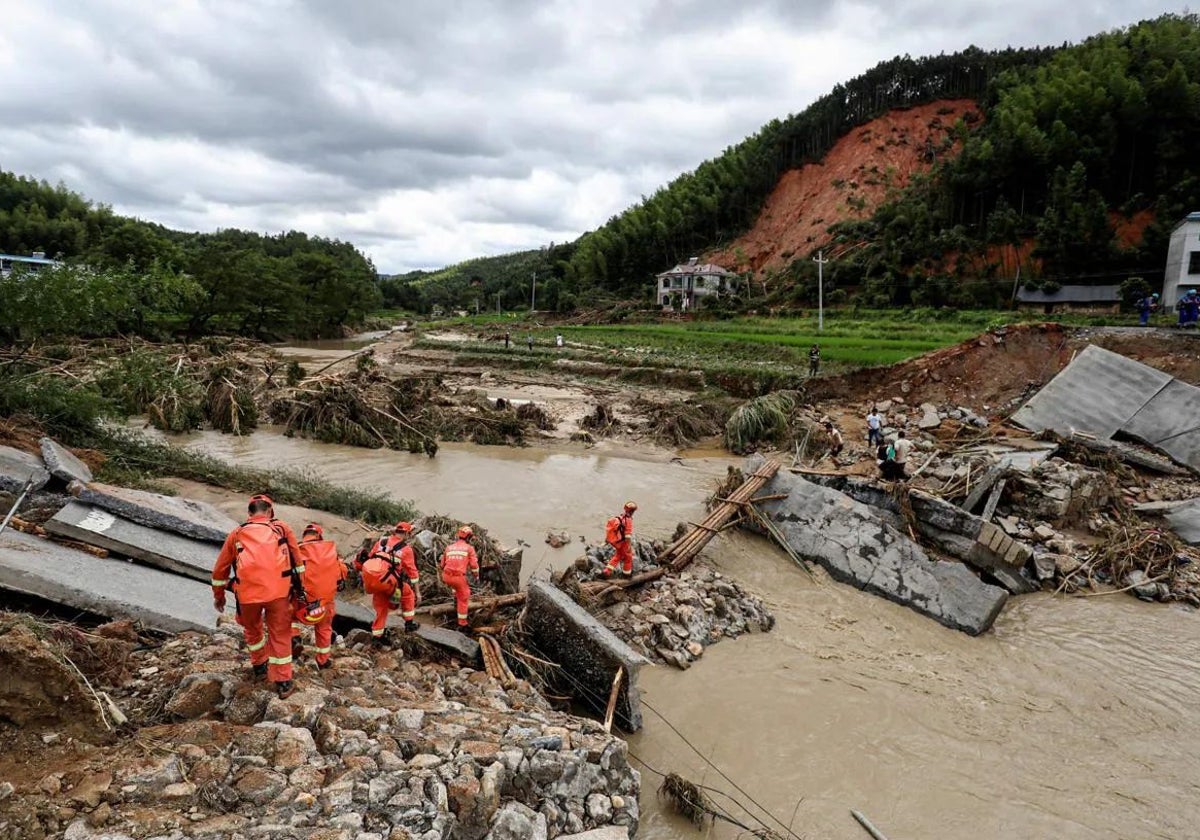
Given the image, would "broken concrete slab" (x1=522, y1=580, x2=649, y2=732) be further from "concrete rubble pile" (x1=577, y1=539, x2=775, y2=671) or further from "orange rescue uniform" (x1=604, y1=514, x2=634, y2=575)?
"orange rescue uniform" (x1=604, y1=514, x2=634, y2=575)

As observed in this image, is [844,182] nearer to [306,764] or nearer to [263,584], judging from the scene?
[263,584]

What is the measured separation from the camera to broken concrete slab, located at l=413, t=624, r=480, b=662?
607 cm

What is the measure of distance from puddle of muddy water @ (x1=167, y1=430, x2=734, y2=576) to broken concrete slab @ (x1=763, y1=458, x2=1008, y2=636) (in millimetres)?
2198

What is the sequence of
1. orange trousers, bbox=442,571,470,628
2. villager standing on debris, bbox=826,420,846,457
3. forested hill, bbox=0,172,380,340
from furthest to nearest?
villager standing on debris, bbox=826,420,846,457, forested hill, bbox=0,172,380,340, orange trousers, bbox=442,571,470,628

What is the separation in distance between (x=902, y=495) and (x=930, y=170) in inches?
2564

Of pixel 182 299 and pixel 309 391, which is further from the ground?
pixel 182 299

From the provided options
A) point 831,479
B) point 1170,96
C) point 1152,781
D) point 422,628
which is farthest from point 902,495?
point 1170,96

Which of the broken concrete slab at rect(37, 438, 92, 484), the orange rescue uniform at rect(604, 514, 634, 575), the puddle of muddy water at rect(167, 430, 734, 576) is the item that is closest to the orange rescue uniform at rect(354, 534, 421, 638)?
the orange rescue uniform at rect(604, 514, 634, 575)

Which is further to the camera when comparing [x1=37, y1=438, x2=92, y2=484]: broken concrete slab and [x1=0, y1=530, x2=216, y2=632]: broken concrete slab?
[x1=37, y1=438, x2=92, y2=484]: broken concrete slab

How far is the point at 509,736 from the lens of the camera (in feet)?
14.7

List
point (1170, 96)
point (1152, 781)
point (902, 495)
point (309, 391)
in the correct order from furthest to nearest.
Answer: point (1170, 96), point (309, 391), point (902, 495), point (1152, 781)

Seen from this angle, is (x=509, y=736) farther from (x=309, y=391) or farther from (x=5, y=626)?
(x=309, y=391)

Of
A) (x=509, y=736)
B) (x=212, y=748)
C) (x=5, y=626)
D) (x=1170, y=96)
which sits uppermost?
(x=1170, y=96)

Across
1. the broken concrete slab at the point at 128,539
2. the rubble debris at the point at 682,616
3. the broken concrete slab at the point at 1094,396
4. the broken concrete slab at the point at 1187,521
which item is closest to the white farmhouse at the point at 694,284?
the broken concrete slab at the point at 1094,396
